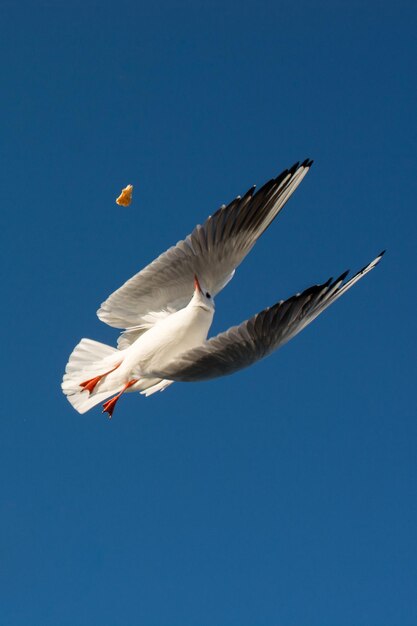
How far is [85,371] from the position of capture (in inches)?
356

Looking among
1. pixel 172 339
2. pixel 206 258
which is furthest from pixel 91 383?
pixel 206 258

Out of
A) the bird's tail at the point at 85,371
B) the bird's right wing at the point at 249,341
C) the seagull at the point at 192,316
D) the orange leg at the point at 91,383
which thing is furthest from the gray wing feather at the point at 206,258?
the bird's right wing at the point at 249,341

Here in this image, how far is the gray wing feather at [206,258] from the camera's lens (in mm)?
8172

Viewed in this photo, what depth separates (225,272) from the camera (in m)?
8.63

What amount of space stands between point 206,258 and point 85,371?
5.02 ft

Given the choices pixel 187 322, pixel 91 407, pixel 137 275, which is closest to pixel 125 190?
pixel 137 275

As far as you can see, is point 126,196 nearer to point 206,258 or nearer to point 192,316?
point 206,258

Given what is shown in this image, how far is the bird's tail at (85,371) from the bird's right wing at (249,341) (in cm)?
169

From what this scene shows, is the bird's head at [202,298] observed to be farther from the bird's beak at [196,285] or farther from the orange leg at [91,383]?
the orange leg at [91,383]

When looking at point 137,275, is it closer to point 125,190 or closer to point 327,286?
point 125,190

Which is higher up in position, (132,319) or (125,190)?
(125,190)

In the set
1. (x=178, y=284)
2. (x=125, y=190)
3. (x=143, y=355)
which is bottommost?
(x=143, y=355)

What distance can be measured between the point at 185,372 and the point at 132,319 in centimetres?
215

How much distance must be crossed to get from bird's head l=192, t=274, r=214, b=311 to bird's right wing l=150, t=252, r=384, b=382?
110 cm
